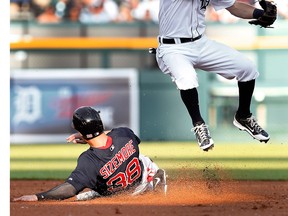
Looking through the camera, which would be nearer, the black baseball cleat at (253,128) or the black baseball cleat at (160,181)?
the black baseball cleat at (160,181)

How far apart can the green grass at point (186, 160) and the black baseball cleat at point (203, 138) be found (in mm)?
1835

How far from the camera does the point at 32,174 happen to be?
9.95 metres

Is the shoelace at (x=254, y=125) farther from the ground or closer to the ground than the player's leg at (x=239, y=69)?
closer to the ground

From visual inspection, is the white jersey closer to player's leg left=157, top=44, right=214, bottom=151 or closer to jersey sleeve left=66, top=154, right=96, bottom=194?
player's leg left=157, top=44, right=214, bottom=151

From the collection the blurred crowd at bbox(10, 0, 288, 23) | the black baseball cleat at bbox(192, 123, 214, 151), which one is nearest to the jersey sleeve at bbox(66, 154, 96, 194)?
the black baseball cleat at bbox(192, 123, 214, 151)

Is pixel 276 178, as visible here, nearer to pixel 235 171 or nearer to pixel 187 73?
pixel 235 171

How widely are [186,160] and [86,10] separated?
4738mm

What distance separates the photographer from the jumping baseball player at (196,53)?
6.55m

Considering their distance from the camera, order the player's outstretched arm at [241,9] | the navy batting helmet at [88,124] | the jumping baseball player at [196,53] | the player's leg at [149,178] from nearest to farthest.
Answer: the navy batting helmet at [88,124] → the jumping baseball player at [196,53] → the player's leg at [149,178] → the player's outstretched arm at [241,9]

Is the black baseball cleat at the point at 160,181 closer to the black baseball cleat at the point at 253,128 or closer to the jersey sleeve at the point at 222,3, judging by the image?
the black baseball cleat at the point at 253,128

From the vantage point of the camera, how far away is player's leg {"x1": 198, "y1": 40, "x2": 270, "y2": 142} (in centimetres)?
→ 684

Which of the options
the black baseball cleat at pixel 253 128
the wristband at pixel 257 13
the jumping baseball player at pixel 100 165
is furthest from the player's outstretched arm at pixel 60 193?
the wristband at pixel 257 13

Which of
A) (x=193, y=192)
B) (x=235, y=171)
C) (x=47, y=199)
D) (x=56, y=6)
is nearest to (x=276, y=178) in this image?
(x=235, y=171)

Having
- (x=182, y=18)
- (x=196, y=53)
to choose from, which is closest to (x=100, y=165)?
(x=196, y=53)
